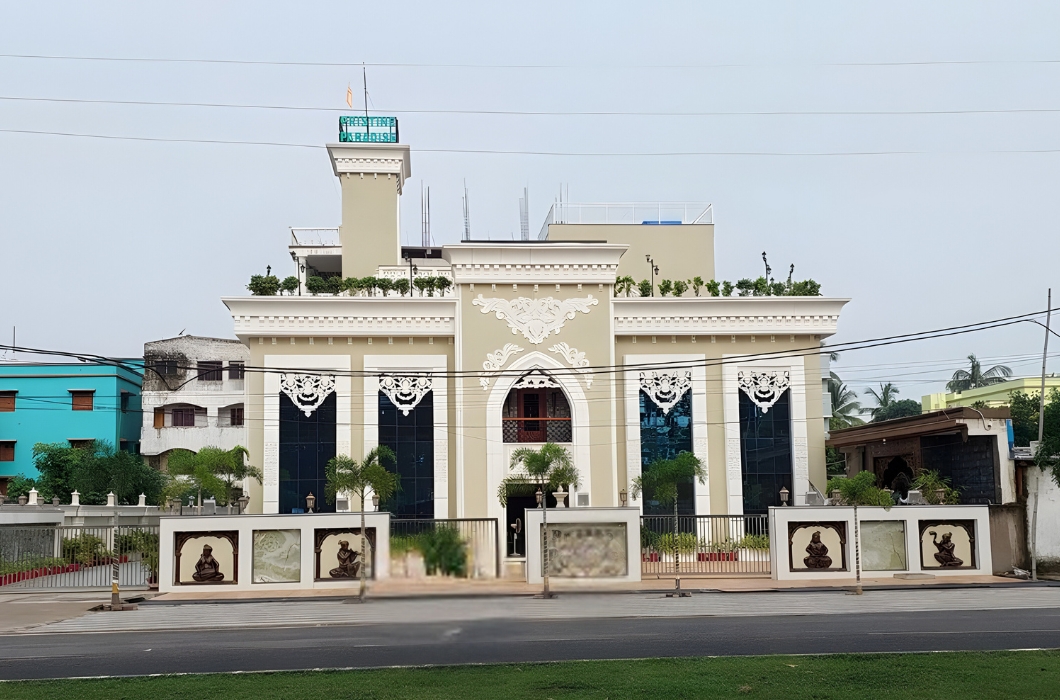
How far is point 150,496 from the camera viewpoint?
48906mm

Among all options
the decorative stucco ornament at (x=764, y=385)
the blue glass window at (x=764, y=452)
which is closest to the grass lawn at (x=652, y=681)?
the blue glass window at (x=764, y=452)

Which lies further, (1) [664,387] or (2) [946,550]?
(1) [664,387]

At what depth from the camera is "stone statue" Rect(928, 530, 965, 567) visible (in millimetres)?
28750

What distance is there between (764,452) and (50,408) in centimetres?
3772

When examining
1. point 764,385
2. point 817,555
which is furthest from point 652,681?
point 764,385

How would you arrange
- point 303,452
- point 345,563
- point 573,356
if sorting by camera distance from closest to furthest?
point 345,563 → point 303,452 → point 573,356

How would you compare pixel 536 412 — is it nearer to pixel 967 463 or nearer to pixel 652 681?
pixel 967 463

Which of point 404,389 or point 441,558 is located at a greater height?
point 404,389

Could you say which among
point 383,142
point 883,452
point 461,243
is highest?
point 383,142

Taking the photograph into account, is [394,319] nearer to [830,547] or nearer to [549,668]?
[830,547]

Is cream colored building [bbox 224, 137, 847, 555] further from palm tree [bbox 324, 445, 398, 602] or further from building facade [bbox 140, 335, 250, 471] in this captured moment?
building facade [bbox 140, 335, 250, 471]

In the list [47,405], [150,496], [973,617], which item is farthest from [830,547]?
[47,405]

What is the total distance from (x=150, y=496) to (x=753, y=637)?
3909cm

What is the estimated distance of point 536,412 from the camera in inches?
1380
